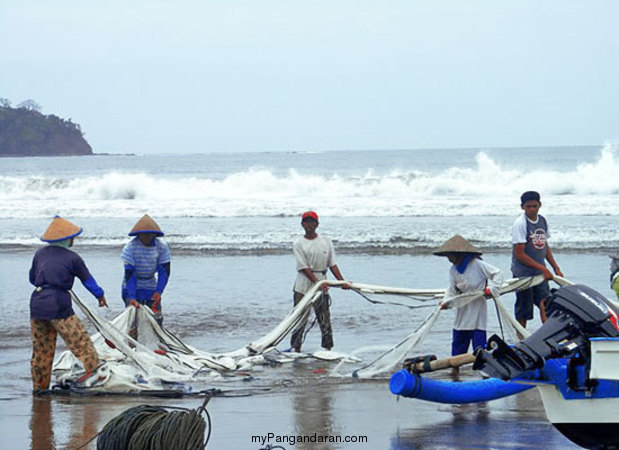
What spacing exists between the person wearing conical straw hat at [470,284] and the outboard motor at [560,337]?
2.24m

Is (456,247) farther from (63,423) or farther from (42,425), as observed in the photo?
(42,425)

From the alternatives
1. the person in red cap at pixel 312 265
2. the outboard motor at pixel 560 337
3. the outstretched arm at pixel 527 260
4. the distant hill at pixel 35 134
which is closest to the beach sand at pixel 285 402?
the person in red cap at pixel 312 265

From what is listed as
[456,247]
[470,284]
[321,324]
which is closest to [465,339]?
[470,284]

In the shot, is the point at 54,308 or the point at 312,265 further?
the point at 312,265

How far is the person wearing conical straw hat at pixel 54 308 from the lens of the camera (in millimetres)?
7340

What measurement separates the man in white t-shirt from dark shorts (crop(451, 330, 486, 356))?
4.21ft

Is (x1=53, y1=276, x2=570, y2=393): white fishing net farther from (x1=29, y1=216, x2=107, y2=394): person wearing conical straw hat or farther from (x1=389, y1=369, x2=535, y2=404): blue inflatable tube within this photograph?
(x1=389, y1=369, x2=535, y2=404): blue inflatable tube

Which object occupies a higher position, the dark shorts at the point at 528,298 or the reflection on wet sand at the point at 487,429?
the dark shorts at the point at 528,298

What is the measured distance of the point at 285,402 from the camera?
22.6ft

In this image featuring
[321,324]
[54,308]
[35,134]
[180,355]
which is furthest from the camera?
[35,134]

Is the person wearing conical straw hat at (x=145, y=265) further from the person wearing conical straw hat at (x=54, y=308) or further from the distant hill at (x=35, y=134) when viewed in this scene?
the distant hill at (x=35, y=134)

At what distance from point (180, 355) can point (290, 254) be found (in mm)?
10403

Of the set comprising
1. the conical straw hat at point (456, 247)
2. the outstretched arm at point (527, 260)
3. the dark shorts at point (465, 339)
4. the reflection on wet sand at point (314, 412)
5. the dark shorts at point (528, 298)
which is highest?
the conical straw hat at point (456, 247)

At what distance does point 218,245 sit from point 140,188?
68.3ft
